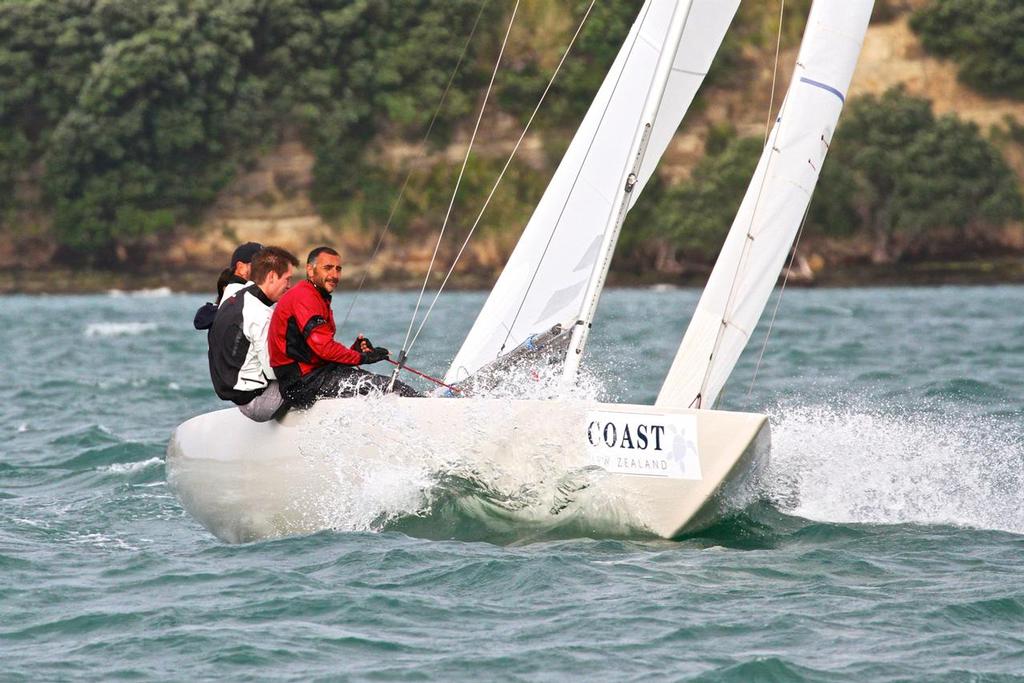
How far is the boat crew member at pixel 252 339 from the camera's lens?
726 cm

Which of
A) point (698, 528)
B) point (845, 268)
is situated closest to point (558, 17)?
point (845, 268)

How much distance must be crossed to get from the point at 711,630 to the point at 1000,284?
126 feet

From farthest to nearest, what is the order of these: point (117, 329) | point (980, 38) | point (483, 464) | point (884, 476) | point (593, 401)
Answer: point (980, 38), point (117, 329), point (884, 476), point (483, 464), point (593, 401)

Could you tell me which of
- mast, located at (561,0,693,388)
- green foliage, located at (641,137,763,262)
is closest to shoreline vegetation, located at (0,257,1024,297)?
green foliage, located at (641,137,763,262)

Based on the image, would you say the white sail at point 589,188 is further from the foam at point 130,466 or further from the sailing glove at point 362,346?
the foam at point 130,466

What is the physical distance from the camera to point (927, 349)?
19.1 metres

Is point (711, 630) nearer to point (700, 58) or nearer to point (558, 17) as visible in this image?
point (700, 58)

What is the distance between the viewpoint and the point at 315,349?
23.3ft

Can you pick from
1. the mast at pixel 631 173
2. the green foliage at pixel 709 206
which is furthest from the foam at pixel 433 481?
the green foliage at pixel 709 206

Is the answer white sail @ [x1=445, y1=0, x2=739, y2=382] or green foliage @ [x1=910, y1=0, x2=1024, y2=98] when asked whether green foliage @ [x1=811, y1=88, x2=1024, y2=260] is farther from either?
white sail @ [x1=445, y1=0, x2=739, y2=382]

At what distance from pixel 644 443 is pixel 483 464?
79cm

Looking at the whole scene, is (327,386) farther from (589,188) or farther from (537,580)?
(589,188)

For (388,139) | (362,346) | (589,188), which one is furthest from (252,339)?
(388,139)

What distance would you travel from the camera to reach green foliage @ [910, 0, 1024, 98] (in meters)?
49.1
